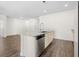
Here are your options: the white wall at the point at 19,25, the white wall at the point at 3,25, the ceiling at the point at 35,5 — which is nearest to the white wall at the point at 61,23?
the ceiling at the point at 35,5

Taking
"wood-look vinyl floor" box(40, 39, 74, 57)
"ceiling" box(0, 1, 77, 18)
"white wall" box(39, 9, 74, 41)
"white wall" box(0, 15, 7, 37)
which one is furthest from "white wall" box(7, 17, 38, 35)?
"wood-look vinyl floor" box(40, 39, 74, 57)

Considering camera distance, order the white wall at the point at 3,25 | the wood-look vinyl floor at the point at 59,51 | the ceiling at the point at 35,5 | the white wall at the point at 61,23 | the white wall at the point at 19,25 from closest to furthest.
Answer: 1. the wood-look vinyl floor at the point at 59,51
2. the ceiling at the point at 35,5
3. the white wall at the point at 61,23
4. the white wall at the point at 3,25
5. the white wall at the point at 19,25

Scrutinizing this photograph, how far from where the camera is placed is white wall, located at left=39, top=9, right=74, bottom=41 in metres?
6.84

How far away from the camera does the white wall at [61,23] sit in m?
6.84

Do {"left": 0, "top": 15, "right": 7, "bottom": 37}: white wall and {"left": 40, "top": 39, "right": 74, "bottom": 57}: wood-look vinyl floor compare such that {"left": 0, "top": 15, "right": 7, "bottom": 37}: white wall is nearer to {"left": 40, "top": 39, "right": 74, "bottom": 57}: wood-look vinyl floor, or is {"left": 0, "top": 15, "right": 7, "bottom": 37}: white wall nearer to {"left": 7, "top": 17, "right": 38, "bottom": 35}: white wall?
{"left": 7, "top": 17, "right": 38, "bottom": 35}: white wall

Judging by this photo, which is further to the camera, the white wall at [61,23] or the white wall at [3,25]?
the white wall at [3,25]

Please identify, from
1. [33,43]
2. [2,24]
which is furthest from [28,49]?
[2,24]

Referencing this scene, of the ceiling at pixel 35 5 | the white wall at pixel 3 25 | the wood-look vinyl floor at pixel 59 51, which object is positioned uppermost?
the ceiling at pixel 35 5

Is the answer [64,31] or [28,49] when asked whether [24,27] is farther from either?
[28,49]

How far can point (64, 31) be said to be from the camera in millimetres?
7203

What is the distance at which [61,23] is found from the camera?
7406 mm

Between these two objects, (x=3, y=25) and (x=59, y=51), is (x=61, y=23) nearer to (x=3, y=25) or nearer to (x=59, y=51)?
(x=59, y=51)

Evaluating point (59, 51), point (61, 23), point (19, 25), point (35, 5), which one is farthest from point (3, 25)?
point (59, 51)

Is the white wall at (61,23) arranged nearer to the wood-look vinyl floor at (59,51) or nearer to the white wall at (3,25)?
the wood-look vinyl floor at (59,51)
